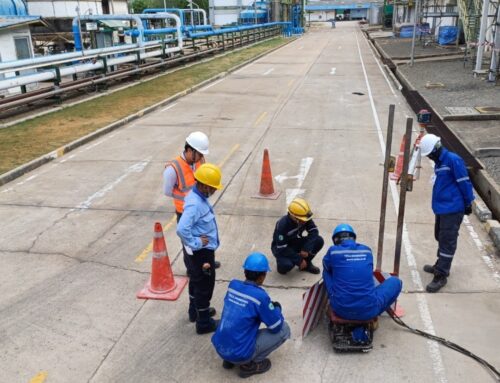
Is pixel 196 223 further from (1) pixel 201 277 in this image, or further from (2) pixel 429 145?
(2) pixel 429 145

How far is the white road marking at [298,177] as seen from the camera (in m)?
9.14

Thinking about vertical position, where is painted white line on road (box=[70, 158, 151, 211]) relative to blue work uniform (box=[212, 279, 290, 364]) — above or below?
below

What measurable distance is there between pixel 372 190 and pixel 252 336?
18.6 ft

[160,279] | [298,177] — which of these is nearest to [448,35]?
[298,177]

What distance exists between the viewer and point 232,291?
434 centimetres

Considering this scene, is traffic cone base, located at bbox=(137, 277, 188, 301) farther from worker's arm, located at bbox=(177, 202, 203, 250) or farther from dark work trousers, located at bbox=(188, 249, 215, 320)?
worker's arm, located at bbox=(177, 202, 203, 250)

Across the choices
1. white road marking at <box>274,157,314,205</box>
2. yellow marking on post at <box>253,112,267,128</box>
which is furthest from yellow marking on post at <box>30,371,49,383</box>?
yellow marking on post at <box>253,112,267,128</box>

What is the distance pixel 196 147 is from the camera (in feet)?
18.0

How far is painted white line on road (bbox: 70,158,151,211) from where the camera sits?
8.88m

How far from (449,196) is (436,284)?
1.07m

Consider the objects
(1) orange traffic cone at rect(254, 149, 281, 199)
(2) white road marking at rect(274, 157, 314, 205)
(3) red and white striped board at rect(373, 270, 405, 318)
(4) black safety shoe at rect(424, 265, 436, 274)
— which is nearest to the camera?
(3) red and white striped board at rect(373, 270, 405, 318)

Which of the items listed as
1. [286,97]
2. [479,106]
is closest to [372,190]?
[479,106]

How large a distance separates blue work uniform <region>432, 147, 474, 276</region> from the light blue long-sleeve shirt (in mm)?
2741

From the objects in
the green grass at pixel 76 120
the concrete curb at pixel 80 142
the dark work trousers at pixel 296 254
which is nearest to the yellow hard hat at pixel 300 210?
the dark work trousers at pixel 296 254
